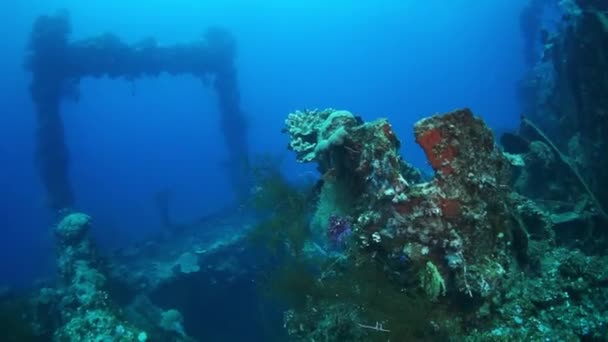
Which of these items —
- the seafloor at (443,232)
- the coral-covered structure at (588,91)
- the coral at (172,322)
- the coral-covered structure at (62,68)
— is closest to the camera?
the seafloor at (443,232)

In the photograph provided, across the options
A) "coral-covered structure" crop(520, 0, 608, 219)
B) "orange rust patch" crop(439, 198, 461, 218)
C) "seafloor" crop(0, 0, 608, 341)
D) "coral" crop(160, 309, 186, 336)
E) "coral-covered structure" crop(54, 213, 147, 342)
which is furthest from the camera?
"coral" crop(160, 309, 186, 336)

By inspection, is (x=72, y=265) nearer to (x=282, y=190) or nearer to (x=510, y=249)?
(x=282, y=190)

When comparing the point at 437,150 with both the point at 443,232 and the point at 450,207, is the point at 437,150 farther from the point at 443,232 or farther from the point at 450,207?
the point at 443,232

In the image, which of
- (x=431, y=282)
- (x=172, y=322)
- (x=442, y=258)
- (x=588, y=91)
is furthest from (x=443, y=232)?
(x=172, y=322)

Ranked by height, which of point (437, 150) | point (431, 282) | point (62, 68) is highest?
point (62, 68)

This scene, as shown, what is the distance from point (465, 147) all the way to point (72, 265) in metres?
11.2

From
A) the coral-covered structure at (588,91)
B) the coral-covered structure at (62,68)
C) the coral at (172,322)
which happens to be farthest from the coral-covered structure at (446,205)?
the coral-covered structure at (62,68)

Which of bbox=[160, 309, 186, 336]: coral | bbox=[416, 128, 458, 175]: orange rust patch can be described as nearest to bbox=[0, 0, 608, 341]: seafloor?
bbox=[416, 128, 458, 175]: orange rust patch

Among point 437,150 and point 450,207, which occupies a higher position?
point 437,150

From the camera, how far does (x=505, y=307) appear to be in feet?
15.6

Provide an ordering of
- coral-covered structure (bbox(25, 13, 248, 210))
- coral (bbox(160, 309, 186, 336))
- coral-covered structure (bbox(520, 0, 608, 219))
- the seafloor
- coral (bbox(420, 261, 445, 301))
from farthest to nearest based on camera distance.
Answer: coral-covered structure (bbox(25, 13, 248, 210)) → coral (bbox(160, 309, 186, 336)) → coral-covered structure (bbox(520, 0, 608, 219)) → the seafloor → coral (bbox(420, 261, 445, 301))

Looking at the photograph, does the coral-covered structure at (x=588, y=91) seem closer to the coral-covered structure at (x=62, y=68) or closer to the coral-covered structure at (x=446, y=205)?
the coral-covered structure at (x=446, y=205)

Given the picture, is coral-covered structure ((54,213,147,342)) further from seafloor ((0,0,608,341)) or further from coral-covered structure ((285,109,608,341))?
coral-covered structure ((285,109,608,341))

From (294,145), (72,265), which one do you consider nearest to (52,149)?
(72,265)
